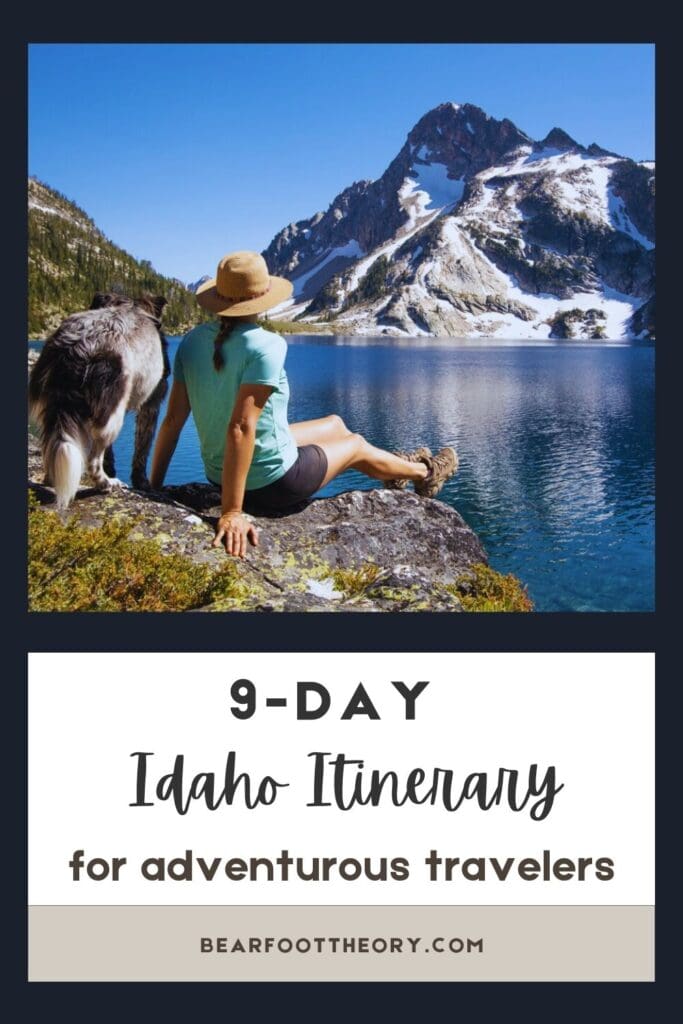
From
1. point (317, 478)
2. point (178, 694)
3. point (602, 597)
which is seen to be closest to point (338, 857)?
point (178, 694)

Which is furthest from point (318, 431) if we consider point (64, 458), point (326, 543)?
point (64, 458)

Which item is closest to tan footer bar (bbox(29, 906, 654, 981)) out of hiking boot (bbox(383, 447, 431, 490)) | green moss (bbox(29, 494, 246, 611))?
green moss (bbox(29, 494, 246, 611))

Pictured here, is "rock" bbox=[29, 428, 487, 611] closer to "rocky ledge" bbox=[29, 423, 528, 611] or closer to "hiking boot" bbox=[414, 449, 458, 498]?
"rocky ledge" bbox=[29, 423, 528, 611]

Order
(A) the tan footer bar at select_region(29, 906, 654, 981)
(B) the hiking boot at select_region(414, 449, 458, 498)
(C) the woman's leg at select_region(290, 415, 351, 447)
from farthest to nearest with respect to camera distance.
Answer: (B) the hiking boot at select_region(414, 449, 458, 498) < (C) the woman's leg at select_region(290, 415, 351, 447) < (A) the tan footer bar at select_region(29, 906, 654, 981)

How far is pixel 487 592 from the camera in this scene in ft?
22.1

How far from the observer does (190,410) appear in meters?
6.54

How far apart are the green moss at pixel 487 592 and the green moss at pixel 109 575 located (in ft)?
6.58

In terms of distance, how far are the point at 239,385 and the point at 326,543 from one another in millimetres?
1611

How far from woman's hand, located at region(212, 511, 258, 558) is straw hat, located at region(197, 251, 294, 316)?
5.26 feet

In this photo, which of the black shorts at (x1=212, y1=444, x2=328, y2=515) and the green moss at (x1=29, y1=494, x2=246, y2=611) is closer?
the green moss at (x1=29, y1=494, x2=246, y2=611)

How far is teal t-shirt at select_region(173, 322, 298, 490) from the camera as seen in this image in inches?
227

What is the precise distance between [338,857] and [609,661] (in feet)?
6.97

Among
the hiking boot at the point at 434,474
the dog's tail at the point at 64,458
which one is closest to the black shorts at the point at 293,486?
the dog's tail at the point at 64,458

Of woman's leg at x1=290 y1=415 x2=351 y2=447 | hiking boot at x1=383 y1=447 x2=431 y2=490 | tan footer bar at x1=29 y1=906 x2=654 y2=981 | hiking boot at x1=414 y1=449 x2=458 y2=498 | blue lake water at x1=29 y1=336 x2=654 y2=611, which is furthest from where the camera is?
blue lake water at x1=29 y1=336 x2=654 y2=611
